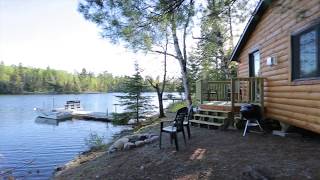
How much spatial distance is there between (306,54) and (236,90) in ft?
16.3

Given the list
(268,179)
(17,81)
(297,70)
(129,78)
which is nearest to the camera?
(268,179)

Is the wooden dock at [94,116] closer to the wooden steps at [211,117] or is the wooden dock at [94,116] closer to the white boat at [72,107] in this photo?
the white boat at [72,107]

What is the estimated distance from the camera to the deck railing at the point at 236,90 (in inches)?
429

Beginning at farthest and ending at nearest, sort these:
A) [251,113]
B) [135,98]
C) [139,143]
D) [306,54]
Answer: [135,98], [251,113], [139,143], [306,54]

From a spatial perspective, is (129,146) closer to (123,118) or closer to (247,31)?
(247,31)

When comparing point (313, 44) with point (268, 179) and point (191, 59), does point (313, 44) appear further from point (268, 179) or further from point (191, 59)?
point (191, 59)

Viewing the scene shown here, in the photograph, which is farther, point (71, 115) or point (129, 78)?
point (71, 115)

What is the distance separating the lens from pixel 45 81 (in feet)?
352

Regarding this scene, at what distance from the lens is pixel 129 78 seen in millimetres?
26078

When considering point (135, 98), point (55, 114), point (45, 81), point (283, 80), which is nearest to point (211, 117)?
point (283, 80)

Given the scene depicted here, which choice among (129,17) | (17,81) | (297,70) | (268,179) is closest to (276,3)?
(268,179)

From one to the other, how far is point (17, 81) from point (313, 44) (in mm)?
101797

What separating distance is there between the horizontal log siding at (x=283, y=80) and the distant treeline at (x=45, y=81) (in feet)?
244

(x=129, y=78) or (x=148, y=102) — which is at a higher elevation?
(x=129, y=78)
